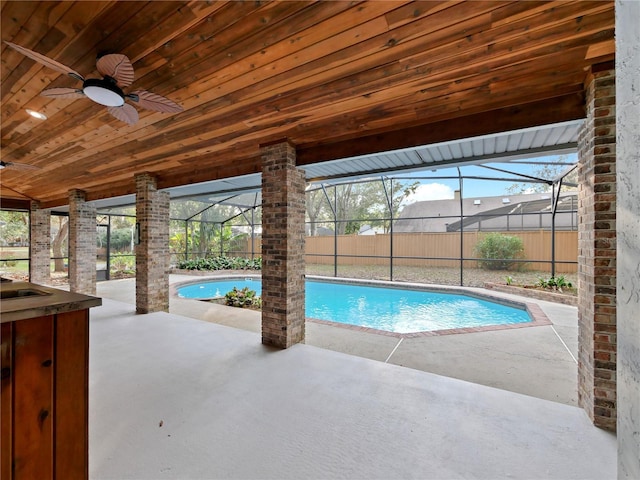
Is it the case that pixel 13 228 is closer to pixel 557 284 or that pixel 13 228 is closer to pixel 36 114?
pixel 36 114

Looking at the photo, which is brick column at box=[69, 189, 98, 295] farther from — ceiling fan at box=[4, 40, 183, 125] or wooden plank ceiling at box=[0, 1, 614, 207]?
ceiling fan at box=[4, 40, 183, 125]

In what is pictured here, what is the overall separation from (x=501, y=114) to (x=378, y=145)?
46.0 inches

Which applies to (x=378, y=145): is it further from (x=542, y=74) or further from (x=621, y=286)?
(x=621, y=286)

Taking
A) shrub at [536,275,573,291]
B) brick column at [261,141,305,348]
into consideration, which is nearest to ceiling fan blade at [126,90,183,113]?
brick column at [261,141,305,348]

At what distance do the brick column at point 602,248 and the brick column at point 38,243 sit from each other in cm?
→ 1209

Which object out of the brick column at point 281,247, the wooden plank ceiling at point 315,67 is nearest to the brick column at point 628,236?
the wooden plank ceiling at point 315,67

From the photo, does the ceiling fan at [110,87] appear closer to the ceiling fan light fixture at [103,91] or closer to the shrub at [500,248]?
the ceiling fan light fixture at [103,91]

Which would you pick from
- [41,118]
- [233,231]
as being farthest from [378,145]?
[233,231]

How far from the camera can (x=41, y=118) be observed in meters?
2.94

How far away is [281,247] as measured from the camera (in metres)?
3.44

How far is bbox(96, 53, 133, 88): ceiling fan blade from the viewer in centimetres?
171

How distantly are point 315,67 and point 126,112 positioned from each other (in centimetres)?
163

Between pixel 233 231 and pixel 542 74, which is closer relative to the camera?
pixel 542 74

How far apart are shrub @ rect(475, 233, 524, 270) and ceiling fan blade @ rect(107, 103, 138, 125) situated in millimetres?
11188
